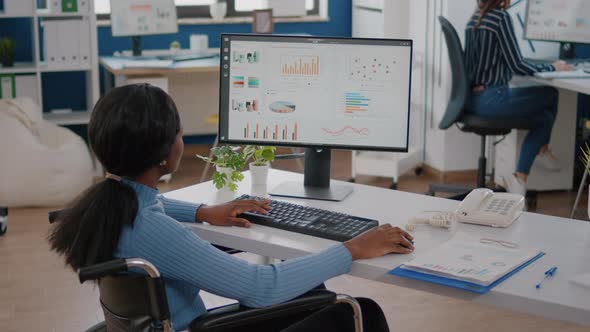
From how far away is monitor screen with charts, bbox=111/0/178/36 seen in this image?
5.64m

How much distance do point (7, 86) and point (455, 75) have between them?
2.59m

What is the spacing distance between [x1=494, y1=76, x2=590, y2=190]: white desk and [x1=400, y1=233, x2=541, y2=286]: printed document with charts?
3.11 meters

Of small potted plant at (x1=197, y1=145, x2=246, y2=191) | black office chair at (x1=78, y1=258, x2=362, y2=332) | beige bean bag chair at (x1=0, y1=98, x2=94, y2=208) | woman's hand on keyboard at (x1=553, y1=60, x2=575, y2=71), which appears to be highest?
woman's hand on keyboard at (x1=553, y1=60, x2=575, y2=71)

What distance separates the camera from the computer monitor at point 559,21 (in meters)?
5.11

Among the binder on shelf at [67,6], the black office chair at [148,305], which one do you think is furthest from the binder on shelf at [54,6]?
the black office chair at [148,305]

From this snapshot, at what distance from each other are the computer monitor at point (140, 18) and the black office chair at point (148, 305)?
3.91 meters

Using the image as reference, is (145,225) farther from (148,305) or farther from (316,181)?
(316,181)

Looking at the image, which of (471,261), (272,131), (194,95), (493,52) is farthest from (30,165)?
(471,261)

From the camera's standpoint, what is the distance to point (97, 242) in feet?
6.11

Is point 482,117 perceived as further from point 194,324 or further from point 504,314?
point 194,324

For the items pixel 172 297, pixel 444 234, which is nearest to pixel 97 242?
pixel 172 297

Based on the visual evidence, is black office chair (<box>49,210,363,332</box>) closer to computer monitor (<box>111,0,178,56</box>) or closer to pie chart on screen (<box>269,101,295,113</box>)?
pie chart on screen (<box>269,101,295,113</box>)

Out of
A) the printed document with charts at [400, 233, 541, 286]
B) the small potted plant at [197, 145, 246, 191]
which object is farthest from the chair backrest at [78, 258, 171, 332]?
the small potted plant at [197, 145, 246, 191]

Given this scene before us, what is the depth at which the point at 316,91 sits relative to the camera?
2.62 metres
